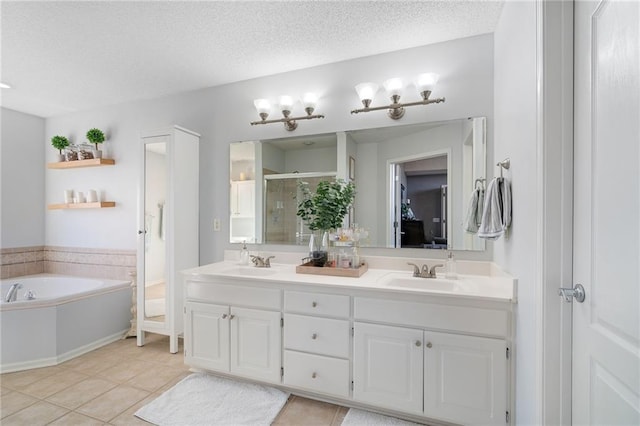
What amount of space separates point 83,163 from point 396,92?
335cm

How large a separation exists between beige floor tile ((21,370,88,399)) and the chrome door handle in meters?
3.04

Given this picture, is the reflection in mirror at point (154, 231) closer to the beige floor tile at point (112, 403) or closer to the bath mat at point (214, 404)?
the beige floor tile at point (112, 403)

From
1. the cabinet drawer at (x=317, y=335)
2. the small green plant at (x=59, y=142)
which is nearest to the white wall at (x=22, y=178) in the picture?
the small green plant at (x=59, y=142)

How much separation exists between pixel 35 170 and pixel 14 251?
983 mm

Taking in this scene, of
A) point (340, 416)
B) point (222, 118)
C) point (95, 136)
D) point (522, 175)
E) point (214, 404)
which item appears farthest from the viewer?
point (95, 136)

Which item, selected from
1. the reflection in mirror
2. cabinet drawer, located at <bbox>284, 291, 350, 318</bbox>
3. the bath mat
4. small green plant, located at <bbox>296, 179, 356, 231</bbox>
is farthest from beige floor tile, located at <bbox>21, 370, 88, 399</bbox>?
small green plant, located at <bbox>296, 179, 356, 231</bbox>

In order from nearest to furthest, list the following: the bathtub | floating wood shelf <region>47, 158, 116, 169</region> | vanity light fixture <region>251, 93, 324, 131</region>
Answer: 1. the bathtub
2. vanity light fixture <region>251, 93, 324, 131</region>
3. floating wood shelf <region>47, 158, 116, 169</region>

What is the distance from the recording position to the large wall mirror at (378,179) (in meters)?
2.08

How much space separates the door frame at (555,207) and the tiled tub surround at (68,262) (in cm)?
353

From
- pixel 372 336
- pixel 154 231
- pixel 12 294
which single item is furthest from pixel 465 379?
pixel 12 294

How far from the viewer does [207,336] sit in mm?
2141

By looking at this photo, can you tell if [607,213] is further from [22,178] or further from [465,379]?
[22,178]

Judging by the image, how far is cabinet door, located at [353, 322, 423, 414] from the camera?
1.63 meters

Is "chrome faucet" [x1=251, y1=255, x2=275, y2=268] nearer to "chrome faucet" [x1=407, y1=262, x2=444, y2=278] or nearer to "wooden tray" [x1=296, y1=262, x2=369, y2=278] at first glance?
"wooden tray" [x1=296, y1=262, x2=369, y2=278]
